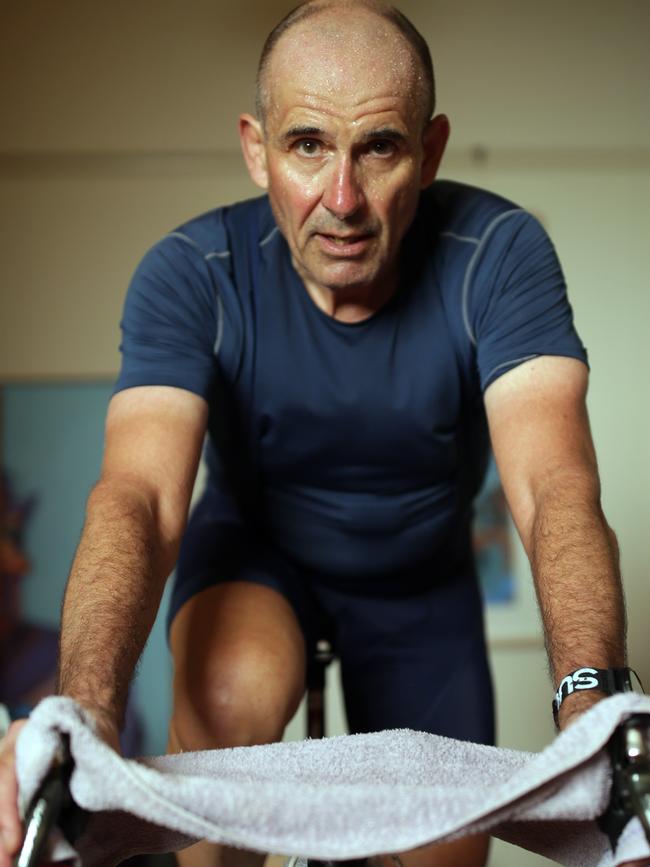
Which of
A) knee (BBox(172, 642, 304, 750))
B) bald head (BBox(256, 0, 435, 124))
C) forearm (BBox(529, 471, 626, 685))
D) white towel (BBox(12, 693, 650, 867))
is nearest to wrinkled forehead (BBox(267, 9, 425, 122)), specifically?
bald head (BBox(256, 0, 435, 124))

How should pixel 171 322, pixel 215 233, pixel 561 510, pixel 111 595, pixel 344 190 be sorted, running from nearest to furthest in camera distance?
pixel 111 595 < pixel 561 510 < pixel 344 190 < pixel 171 322 < pixel 215 233

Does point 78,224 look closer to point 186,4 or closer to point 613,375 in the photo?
point 186,4

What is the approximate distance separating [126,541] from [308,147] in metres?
0.51

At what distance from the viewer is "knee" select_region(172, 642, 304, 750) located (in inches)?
49.9

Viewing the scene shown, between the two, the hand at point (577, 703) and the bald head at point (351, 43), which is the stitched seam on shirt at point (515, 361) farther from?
the hand at point (577, 703)

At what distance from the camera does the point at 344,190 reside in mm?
1237

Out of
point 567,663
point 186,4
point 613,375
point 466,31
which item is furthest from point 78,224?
point 567,663

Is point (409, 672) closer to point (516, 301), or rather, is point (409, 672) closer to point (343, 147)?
point (516, 301)

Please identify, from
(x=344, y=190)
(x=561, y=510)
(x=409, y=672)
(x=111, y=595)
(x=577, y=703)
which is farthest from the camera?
(x=409, y=672)

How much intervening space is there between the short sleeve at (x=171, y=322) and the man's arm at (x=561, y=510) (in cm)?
35

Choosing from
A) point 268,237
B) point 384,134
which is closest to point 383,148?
point 384,134

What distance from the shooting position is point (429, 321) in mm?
1420

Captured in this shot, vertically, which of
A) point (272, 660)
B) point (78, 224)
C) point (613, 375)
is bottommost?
point (272, 660)

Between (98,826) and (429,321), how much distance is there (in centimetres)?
85
